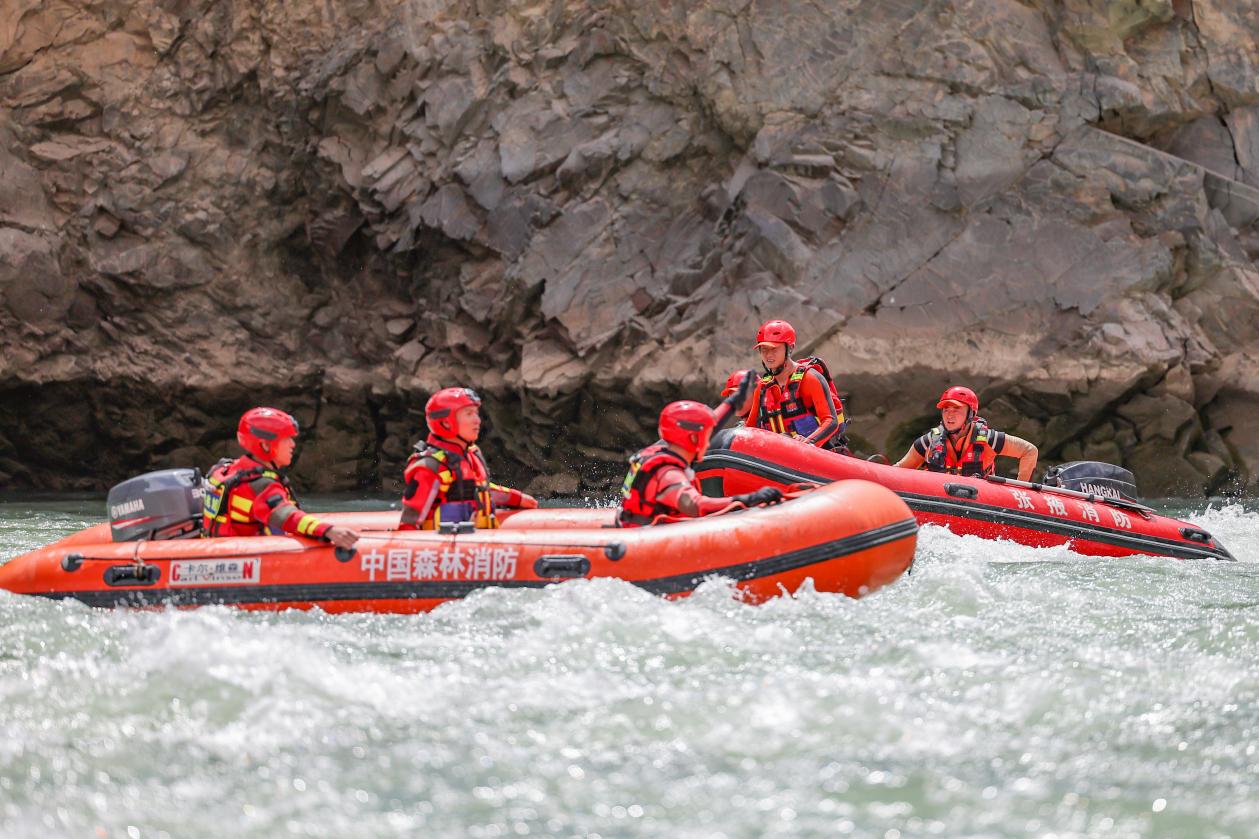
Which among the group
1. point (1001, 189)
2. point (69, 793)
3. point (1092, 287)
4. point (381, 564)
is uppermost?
point (1001, 189)

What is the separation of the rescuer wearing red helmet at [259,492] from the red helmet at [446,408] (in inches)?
24.4

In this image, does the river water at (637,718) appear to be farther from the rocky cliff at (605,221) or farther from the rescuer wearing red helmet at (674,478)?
the rocky cliff at (605,221)

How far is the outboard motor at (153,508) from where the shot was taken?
6.35 metres

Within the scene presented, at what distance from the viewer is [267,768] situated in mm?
3803

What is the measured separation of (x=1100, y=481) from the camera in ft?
28.4

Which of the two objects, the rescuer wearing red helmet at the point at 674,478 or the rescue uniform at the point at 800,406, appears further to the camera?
the rescue uniform at the point at 800,406

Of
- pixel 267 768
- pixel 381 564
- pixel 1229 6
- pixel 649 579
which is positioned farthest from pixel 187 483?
pixel 1229 6

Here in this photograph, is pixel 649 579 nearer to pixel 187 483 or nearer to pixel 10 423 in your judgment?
pixel 187 483

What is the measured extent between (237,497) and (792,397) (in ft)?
12.9

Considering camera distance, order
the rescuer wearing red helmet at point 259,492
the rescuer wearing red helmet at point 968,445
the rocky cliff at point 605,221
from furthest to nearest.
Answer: the rocky cliff at point 605,221, the rescuer wearing red helmet at point 968,445, the rescuer wearing red helmet at point 259,492

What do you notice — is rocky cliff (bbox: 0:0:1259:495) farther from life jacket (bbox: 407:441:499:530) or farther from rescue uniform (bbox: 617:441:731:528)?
life jacket (bbox: 407:441:499:530)

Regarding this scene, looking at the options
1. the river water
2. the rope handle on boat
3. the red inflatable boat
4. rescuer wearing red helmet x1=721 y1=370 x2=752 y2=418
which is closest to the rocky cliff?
rescuer wearing red helmet x1=721 y1=370 x2=752 y2=418

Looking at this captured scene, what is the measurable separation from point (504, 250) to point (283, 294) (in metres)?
3.30

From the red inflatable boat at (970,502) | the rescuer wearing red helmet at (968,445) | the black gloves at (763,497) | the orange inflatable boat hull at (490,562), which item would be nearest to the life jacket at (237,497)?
the orange inflatable boat hull at (490,562)
